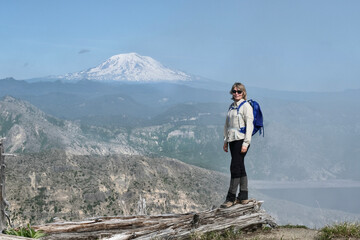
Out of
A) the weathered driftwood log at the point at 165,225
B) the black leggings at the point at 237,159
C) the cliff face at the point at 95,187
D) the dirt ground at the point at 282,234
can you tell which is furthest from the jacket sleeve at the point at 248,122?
the cliff face at the point at 95,187

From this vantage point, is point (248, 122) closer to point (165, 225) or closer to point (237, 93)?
point (237, 93)

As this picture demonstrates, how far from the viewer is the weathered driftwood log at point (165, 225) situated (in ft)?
52.4

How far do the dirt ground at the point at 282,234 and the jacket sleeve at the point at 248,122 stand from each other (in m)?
3.44

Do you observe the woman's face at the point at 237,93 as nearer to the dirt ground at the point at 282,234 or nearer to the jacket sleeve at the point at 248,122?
the jacket sleeve at the point at 248,122

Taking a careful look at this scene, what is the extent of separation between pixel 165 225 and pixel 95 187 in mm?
92743

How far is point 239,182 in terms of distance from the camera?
53.2ft

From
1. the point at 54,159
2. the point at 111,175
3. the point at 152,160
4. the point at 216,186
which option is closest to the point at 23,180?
the point at 54,159

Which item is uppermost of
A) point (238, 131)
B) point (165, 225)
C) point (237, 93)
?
point (237, 93)

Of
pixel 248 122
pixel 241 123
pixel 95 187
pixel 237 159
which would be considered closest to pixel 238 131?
pixel 241 123

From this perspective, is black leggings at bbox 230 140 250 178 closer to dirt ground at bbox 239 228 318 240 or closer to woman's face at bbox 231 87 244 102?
woman's face at bbox 231 87 244 102

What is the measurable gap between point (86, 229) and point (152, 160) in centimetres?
12151

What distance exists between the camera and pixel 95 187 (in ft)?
348

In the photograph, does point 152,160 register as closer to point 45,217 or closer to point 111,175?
point 111,175

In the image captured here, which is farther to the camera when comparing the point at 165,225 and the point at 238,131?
the point at 165,225
